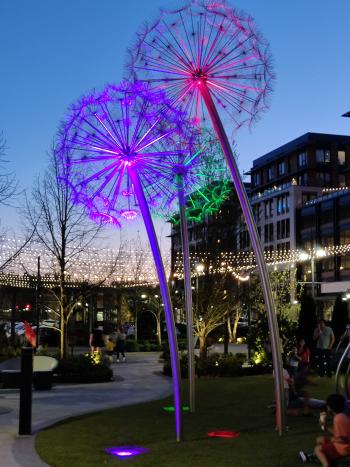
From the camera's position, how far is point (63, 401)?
1592 centimetres

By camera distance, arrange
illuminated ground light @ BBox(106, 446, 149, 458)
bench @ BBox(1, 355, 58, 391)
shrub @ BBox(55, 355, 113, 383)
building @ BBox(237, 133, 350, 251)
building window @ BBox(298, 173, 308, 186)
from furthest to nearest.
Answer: building window @ BBox(298, 173, 308, 186)
building @ BBox(237, 133, 350, 251)
shrub @ BBox(55, 355, 113, 383)
bench @ BBox(1, 355, 58, 391)
illuminated ground light @ BBox(106, 446, 149, 458)

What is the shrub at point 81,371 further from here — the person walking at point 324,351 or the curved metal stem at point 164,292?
the curved metal stem at point 164,292

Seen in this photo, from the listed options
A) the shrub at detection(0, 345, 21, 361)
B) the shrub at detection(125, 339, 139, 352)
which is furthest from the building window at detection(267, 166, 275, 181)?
the shrub at detection(0, 345, 21, 361)

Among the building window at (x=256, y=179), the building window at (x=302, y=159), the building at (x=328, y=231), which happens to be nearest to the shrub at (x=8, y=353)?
the building at (x=328, y=231)

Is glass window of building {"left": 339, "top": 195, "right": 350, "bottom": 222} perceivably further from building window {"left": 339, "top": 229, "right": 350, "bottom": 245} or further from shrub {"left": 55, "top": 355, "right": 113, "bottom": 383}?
shrub {"left": 55, "top": 355, "right": 113, "bottom": 383}

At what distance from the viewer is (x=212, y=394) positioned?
16.6 metres

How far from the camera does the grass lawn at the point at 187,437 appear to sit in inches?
351

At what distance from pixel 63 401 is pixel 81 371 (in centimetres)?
519

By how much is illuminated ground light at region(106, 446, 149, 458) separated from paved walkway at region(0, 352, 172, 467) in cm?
106

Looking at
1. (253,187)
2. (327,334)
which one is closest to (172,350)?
(327,334)

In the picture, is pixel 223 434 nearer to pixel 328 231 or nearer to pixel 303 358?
pixel 303 358

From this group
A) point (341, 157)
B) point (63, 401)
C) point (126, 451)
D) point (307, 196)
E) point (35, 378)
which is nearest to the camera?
point (126, 451)

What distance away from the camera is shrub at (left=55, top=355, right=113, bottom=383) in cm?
2085

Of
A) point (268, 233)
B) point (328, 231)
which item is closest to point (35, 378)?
point (328, 231)
